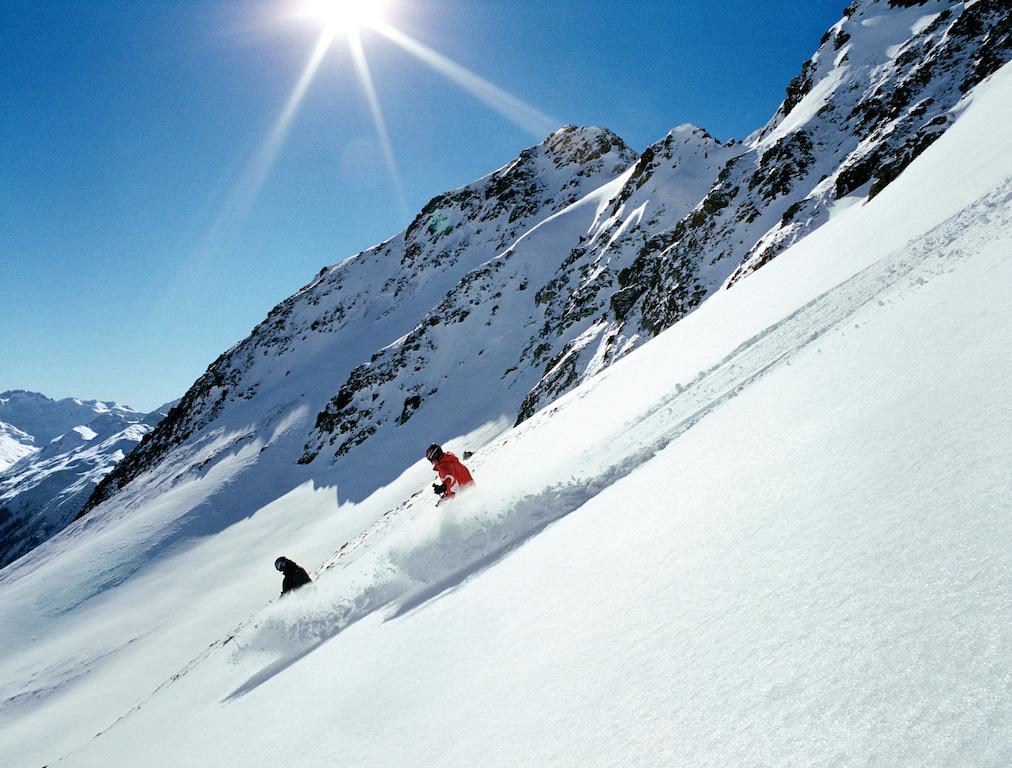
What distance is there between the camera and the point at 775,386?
5.48 m

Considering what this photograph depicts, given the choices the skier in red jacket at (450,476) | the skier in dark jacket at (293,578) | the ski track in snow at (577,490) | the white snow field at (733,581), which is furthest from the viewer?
the skier in dark jacket at (293,578)

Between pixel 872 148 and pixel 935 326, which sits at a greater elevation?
pixel 872 148

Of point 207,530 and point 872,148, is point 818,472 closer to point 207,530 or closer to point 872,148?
point 872,148

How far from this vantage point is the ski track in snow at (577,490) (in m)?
5.96

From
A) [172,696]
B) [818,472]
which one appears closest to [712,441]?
[818,472]

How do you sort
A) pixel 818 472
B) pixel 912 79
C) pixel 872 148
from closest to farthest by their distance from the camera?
1. pixel 818 472
2. pixel 872 148
3. pixel 912 79

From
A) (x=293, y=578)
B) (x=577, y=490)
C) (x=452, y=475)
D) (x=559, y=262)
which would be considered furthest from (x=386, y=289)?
(x=577, y=490)

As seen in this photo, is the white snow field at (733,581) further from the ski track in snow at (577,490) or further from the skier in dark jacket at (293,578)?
the skier in dark jacket at (293,578)

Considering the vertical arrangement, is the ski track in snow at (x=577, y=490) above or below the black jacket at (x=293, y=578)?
below

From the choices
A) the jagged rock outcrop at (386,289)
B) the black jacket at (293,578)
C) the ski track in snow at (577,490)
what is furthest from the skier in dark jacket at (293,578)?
the jagged rock outcrop at (386,289)

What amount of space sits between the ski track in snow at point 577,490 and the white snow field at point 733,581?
0.05 meters

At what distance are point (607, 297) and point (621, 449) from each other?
33867 millimetres

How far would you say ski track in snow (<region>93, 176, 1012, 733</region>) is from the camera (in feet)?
19.6

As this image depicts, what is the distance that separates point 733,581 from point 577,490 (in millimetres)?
3616
